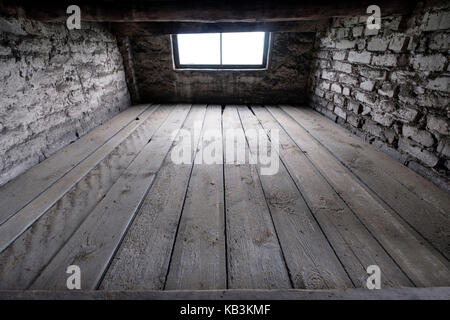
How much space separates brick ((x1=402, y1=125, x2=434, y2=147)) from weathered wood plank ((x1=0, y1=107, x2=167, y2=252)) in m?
2.26

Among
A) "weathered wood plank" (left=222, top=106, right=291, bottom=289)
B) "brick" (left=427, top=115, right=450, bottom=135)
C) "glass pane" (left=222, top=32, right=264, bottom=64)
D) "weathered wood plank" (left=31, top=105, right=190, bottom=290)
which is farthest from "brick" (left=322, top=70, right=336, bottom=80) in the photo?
"weathered wood plank" (left=31, top=105, right=190, bottom=290)

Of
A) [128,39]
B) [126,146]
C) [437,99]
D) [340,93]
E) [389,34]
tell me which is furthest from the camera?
[128,39]

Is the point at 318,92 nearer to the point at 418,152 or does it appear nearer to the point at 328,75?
the point at 328,75

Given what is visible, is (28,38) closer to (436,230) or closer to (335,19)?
(436,230)

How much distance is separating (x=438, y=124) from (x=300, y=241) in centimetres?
123

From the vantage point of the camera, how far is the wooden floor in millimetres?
816

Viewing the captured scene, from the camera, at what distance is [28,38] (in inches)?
61.2

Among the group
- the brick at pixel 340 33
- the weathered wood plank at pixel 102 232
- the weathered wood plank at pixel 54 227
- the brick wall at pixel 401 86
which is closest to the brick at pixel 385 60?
the brick wall at pixel 401 86

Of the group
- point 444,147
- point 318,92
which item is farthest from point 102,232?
point 318,92

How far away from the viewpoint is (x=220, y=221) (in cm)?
108

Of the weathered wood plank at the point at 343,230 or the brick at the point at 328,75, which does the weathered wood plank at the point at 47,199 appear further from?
the brick at the point at 328,75

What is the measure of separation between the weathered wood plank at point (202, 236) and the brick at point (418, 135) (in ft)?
4.48
